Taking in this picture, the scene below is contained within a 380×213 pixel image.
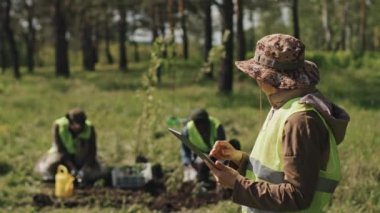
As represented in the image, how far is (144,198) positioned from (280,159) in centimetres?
645

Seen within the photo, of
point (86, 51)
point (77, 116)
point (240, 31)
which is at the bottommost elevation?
point (86, 51)

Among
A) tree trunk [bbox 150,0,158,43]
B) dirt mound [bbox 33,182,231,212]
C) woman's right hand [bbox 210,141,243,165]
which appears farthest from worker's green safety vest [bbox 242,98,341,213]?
tree trunk [bbox 150,0,158,43]

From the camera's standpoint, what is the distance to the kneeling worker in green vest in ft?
9.30

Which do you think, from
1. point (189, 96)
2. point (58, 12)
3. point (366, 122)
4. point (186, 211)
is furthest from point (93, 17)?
point (186, 211)

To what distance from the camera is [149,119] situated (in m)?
10.7

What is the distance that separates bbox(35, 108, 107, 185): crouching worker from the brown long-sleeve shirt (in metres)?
7.56

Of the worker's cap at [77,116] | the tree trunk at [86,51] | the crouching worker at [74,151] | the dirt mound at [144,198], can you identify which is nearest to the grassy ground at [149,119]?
the dirt mound at [144,198]

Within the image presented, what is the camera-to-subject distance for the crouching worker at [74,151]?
33.9ft

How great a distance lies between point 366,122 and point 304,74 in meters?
9.30

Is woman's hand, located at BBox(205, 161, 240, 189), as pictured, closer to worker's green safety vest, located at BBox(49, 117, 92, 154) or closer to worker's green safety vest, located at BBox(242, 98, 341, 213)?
worker's green safety vest, located at BBox(242, 98, 341, 213)

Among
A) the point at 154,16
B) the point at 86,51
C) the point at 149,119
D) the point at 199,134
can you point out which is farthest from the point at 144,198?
the point at 86,51

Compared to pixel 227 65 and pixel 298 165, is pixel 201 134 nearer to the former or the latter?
pixel 298 165

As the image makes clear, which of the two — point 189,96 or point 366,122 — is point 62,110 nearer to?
point 189,96

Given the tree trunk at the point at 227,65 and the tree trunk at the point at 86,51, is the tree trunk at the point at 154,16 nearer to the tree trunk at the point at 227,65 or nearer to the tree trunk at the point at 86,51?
the tree trunk at the point at 86,51
